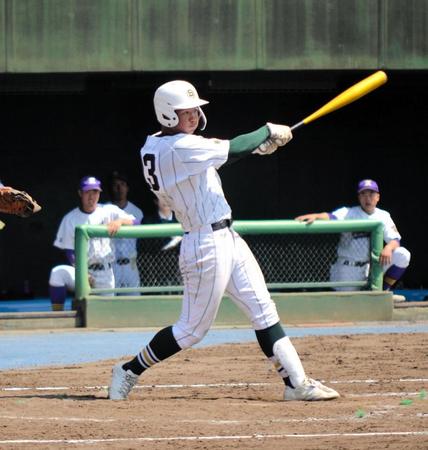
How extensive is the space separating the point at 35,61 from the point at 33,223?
298 cm

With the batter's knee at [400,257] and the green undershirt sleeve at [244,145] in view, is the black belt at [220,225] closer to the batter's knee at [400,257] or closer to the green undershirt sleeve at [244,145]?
the green undershirt sleeve at [244,145]

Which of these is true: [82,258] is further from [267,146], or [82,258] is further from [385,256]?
[267,146]

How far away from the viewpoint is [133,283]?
11133 millimetres

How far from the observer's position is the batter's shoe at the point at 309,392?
6820 mm

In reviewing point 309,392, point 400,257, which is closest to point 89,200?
point 400,257

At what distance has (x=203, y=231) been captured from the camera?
6.73 metres

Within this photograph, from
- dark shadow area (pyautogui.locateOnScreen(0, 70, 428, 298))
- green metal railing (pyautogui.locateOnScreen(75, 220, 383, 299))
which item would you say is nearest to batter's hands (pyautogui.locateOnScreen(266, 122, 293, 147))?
green metal railing (pyautogui.locateOnScreen(75, 220, 383, 299))

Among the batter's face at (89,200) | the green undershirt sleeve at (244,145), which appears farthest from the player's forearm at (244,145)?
the batter's face at (89,200)

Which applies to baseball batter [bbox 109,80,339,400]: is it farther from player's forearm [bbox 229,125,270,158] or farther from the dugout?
the dugout

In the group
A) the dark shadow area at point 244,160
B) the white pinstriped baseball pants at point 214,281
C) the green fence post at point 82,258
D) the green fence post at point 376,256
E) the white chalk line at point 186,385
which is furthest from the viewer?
the dark shadow area at point 244,160

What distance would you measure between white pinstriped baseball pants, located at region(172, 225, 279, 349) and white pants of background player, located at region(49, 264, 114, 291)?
4268 mm

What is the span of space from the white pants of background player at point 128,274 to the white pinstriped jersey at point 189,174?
169 inches

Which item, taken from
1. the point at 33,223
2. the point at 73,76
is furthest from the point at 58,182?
the point at 73,76

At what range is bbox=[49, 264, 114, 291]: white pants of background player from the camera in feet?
36.3
